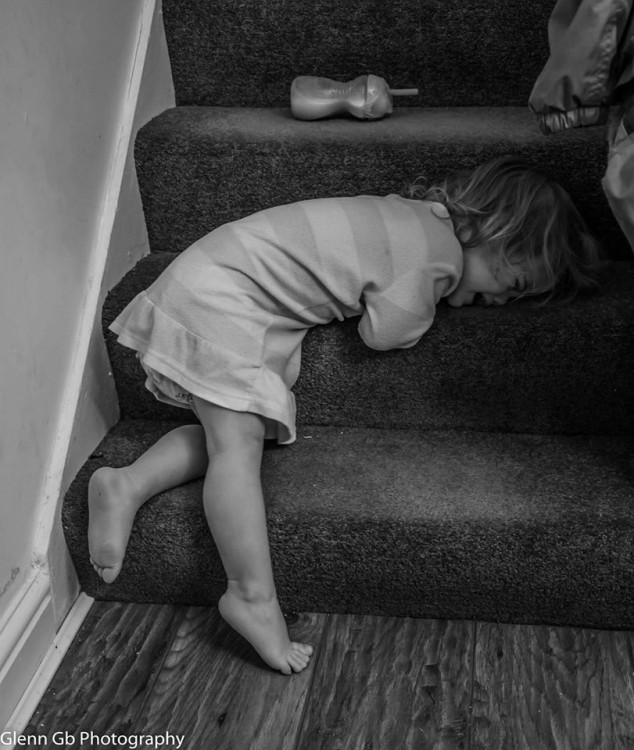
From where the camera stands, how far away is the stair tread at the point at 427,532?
1.23 meters

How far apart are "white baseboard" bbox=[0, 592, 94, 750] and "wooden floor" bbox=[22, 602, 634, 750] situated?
17 mm

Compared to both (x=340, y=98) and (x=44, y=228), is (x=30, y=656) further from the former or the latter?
(x=340, y=98)

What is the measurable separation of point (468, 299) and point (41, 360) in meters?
0.65

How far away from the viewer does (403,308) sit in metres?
1.30

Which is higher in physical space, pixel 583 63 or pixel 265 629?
pixel 583 63

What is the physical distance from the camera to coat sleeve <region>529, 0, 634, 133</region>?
105 cm

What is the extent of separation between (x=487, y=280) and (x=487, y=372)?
14cm

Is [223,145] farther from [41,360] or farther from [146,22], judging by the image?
[41,360]

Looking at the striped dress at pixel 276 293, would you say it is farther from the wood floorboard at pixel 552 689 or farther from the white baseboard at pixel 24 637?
the wood floorboard at pixel 552 689

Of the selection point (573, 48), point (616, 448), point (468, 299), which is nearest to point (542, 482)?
point (616, 448)

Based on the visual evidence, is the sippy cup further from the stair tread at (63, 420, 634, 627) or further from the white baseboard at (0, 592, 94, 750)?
the white baseboard at (0, 592, 94, 750)

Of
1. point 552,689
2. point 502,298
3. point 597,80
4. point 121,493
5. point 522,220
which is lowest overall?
point 552,689

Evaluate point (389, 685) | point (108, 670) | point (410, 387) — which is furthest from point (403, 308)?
point (108, 670)

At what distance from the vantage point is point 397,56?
5.60 ft
